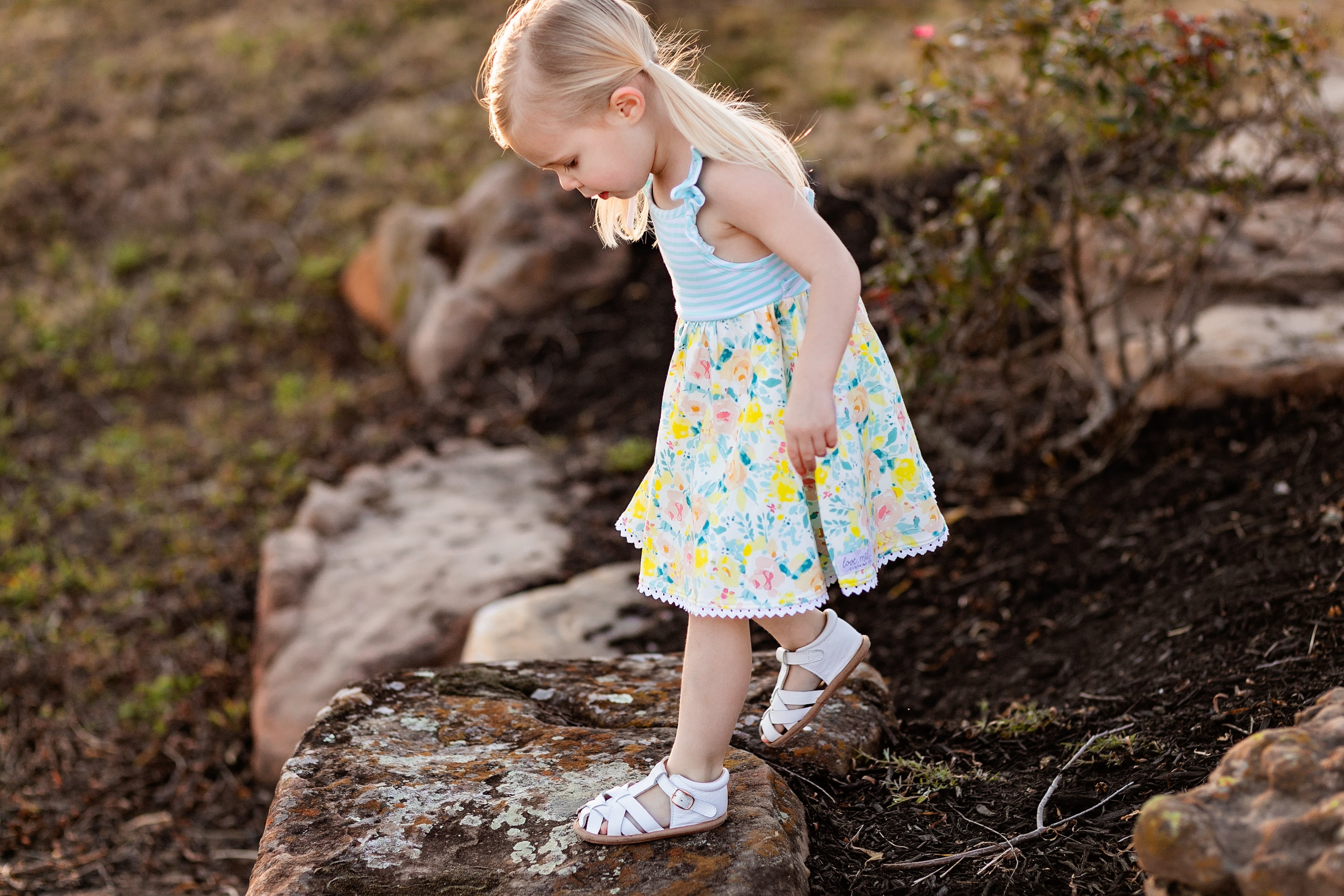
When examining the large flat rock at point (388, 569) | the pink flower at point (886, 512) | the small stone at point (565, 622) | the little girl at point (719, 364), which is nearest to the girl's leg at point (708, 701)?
the little girl at point (719, 364)

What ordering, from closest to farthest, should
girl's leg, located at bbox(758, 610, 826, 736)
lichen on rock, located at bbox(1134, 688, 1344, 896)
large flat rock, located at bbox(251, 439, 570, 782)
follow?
lichen on rock, located at bbox(1134, 688, 1344, 896), girl's leg, located at bbox(758, 610, 826, 736), large flat rock, located at bbox(251, 439, 570, 782)

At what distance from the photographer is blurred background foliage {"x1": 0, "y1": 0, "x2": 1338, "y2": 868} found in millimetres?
3463

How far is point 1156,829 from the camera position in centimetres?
143

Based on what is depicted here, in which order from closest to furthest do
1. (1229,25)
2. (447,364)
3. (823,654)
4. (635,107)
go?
(635,107) → (823,654) → (1229,25) → (447,364)

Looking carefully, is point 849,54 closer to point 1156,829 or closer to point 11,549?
point 11,549

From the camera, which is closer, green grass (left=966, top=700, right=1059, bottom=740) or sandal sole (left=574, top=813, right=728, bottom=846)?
sandal sole (left=574, top=813, right=728, bottom=846)

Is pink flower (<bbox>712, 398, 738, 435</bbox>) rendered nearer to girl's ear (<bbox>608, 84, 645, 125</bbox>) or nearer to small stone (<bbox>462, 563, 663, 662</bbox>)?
girl's ear (<bbox>608, 84, 645, 125</bbox>)

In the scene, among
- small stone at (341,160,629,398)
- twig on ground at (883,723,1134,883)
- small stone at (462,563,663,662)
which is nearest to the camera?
twig on ground at (883,723,1134,883)

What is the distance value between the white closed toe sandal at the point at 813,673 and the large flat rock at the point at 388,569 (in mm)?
1756

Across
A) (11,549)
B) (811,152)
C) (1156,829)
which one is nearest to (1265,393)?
(1156,829)

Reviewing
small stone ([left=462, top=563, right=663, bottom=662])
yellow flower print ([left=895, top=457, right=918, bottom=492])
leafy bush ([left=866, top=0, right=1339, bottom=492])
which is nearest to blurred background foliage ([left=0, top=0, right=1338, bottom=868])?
leafy bush ([left=866, top=0, right=1339, bottom=492])

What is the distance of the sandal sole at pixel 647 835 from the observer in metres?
1.91

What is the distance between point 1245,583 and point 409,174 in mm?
6271

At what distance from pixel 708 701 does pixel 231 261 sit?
20.0ft
